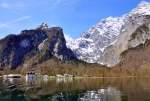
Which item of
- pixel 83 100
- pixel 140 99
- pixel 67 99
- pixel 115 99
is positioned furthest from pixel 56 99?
pixel 140 99

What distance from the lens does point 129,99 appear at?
96875mm

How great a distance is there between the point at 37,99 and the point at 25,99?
351 cm

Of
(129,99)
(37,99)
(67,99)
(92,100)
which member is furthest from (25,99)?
(129,99)

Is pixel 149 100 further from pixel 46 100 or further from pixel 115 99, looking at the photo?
pixel 46 100

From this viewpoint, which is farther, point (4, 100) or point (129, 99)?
point (4, 100)

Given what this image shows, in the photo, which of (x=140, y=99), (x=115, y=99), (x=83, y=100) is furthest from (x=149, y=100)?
(x=83, y=100)

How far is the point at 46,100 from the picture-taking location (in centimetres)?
10612

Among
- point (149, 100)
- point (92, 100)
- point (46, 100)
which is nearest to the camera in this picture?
point (149, 100)

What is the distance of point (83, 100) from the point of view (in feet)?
335

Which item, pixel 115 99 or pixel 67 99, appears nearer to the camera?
pixel 115 99

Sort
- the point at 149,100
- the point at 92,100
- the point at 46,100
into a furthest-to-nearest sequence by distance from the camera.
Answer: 1. the point at 46,100
2. the point at 92,100
3. the point at 149,100

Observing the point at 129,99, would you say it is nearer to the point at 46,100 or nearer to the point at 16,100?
the point at 46,100

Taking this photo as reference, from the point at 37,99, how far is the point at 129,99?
93.1 ft

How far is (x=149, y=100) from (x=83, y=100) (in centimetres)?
1929
